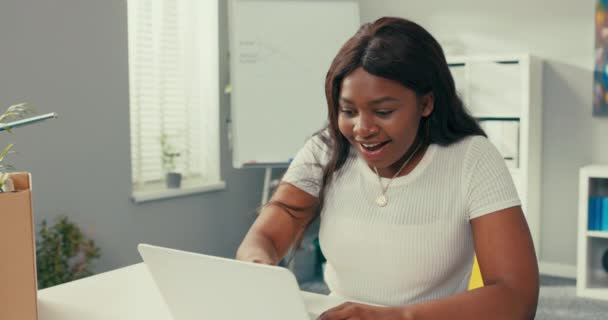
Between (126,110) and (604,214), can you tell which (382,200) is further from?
(604,214)

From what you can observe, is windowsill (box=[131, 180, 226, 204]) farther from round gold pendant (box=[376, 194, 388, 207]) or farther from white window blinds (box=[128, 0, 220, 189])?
round gold pendant (box=[376, 194, 388, 207])

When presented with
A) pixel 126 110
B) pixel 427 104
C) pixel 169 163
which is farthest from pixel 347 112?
pixel 169 163

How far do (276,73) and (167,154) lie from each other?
73 centimetres

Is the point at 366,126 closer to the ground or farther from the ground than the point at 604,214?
farther from the ground

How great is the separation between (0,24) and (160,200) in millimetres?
1232

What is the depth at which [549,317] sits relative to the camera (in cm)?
333

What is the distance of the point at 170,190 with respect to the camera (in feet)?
12.0

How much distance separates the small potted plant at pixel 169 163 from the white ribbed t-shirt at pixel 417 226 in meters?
2.34

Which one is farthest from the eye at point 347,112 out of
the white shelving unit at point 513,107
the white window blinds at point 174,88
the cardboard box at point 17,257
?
the white shelving unit at point 513,107

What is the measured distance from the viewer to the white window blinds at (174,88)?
3.59 meters

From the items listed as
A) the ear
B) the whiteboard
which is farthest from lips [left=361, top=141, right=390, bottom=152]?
the whiteboard

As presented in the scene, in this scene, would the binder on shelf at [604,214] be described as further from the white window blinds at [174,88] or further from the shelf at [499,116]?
the white window blinds at [174,88]

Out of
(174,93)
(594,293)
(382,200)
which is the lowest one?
(594,293)

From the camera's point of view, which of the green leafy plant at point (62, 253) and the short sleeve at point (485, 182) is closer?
the short sleeve at point (485, 182)
